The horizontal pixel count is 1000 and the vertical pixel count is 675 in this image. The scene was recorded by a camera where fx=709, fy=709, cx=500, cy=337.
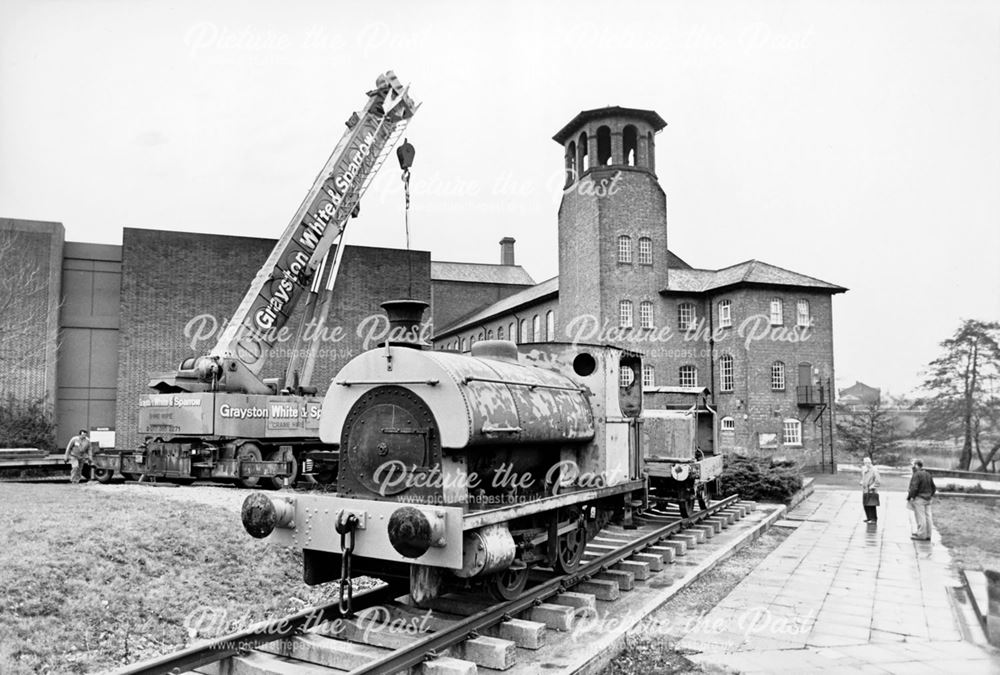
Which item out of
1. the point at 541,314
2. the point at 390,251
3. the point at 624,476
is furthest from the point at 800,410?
the point at 624,476

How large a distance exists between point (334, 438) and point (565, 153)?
1307 inches

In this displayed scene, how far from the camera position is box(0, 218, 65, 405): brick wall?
75.5 ft

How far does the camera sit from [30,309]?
23.5 meters

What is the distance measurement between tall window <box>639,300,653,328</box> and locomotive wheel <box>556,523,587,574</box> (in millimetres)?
27774

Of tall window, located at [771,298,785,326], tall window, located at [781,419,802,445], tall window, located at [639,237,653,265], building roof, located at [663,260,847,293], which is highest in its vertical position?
tall window, located at [639,237,653,265]

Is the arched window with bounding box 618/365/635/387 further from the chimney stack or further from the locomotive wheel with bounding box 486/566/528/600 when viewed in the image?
the chimney stack

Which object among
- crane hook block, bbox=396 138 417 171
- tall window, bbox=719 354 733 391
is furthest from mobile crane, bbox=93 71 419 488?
tall window, bbox=719 354 733 391

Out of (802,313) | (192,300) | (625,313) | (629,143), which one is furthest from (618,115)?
(192,300)

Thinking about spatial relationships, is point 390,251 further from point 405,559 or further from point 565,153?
point 405,559

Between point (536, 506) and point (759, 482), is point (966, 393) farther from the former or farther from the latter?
point (536, 506)

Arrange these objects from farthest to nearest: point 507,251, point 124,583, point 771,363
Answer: point 507,251, point 771,363, point 124,583

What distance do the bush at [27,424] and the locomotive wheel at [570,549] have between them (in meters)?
21.1

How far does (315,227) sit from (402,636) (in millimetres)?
11475

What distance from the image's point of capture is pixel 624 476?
883 centimetres
